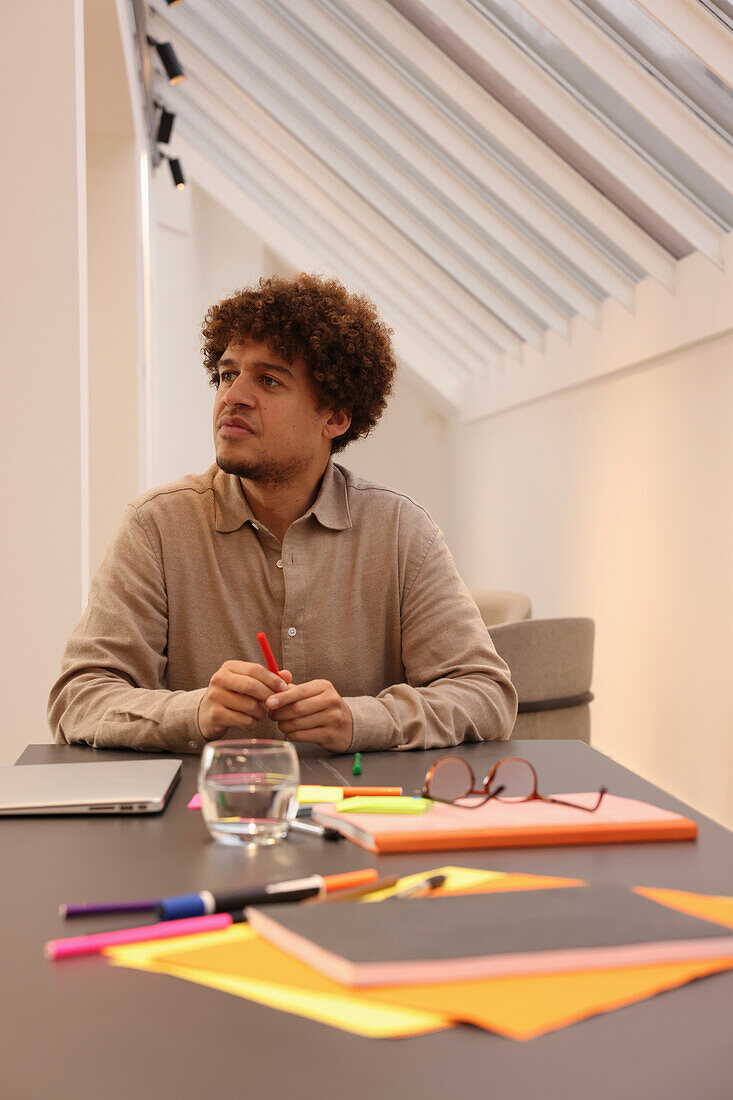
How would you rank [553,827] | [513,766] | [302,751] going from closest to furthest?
1. [553,827]
2. [513,766]
3. [302,751]

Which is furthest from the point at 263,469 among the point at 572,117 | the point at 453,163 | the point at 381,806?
the point at 453,163

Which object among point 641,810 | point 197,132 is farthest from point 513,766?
point 197,132

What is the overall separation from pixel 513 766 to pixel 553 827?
15cm

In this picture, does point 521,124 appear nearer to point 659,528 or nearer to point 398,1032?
point 659,528

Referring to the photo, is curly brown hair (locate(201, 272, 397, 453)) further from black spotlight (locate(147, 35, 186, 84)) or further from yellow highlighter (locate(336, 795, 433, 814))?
black spotlight (locate(147, 35, 186, 84))

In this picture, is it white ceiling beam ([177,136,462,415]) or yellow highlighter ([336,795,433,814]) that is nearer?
yellow highlighter ([336,795,433,814])

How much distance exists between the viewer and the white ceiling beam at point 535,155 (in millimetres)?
4277

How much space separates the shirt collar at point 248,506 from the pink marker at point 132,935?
1.13 meters

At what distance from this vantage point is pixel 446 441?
917 cm

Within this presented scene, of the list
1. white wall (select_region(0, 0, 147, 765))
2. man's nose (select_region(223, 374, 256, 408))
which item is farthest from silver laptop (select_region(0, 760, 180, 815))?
white wall (select_region(0, 0, 147, 765))

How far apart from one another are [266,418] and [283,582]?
0.98 ft

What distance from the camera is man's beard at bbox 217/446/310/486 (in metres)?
1.85

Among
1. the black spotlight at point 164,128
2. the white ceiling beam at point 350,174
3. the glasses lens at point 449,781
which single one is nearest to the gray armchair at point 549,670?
the glasses lens at point 449,781

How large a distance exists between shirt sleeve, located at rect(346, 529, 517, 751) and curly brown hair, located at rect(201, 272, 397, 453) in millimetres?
361
